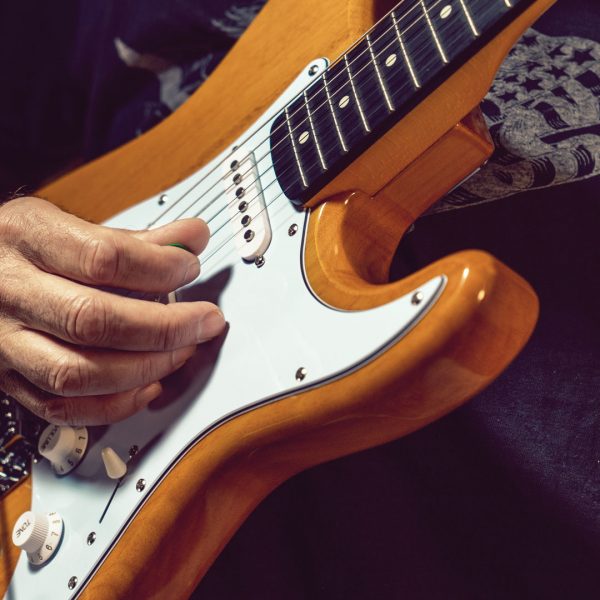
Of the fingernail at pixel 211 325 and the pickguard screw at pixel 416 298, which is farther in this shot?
the fingernail at pixel 211 325

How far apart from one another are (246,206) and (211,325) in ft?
0.40

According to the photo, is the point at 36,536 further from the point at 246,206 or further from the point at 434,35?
the point at 434,35

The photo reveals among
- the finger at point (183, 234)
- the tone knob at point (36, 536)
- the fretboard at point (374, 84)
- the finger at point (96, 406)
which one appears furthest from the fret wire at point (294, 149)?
the tone knob at point (36, 536)

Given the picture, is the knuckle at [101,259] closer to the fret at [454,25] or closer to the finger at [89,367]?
the finger at [89,367]

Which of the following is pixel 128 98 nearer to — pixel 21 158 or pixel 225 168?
pixel 21 158

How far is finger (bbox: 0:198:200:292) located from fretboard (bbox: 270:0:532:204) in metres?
0.12

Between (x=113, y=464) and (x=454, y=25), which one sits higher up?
(x=454, y=25)

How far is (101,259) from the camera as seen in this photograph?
48 centimetres

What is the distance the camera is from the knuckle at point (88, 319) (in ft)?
1.55

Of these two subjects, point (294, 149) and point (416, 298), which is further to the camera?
point (294, 149)

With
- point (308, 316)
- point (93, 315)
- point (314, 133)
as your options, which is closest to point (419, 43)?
point (314, 133)

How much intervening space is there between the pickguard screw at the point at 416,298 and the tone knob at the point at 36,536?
38cm

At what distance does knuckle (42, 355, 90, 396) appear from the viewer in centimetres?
49

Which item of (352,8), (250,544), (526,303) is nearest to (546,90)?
(352,8)
